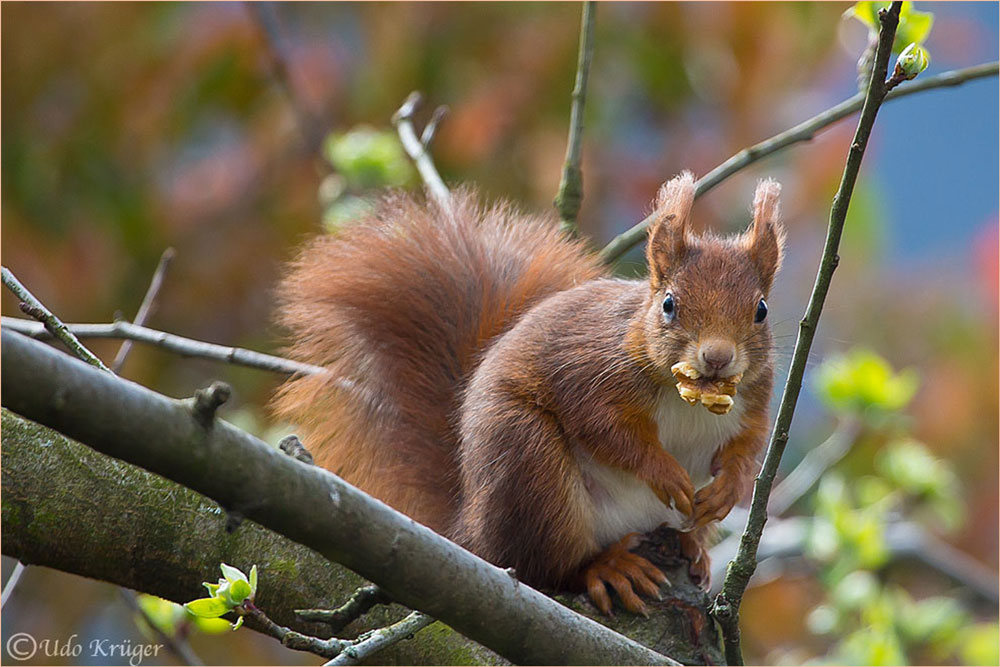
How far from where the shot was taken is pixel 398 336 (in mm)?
2209

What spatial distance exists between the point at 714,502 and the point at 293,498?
3.59ft

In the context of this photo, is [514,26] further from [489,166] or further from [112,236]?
[112,236]

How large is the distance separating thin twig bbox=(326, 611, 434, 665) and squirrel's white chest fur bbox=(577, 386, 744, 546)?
740 mm

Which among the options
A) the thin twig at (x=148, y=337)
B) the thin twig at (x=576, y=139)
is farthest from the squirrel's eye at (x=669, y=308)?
the thin twig at (x=148, y=337)

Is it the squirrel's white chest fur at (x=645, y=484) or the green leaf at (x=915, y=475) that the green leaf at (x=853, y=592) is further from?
the squirrel's white chest fur at (x=645, y=484)

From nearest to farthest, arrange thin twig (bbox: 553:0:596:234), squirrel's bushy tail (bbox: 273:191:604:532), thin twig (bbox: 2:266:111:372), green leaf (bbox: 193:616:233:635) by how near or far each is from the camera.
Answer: green leaf (bbox: 193:616:233:635)
thin twig (bbox: 2:266:111:372)
squirrel's bushy tail (bbox: 273:191:604:532)
thin twig (bbox: 553:0:596:234)

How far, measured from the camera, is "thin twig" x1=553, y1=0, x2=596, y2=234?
229 centimetres

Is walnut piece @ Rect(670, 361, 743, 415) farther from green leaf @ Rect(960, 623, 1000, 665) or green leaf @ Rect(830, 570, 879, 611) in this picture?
green leaf @ Rect(960, 623, 1000, 665)

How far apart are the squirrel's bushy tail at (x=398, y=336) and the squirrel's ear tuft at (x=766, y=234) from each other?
1.29 feet

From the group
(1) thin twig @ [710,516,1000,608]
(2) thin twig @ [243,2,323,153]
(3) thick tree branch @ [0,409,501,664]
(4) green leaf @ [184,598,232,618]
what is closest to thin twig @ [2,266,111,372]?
(3) thick tree branch @ [0,409,501,664]

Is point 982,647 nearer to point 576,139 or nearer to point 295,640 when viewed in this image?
point 576,139

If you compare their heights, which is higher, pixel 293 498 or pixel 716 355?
pixel 716 355

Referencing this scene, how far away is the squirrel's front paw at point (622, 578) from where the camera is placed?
188cm

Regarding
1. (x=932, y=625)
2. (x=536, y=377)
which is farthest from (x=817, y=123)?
(x=932, y=625)
